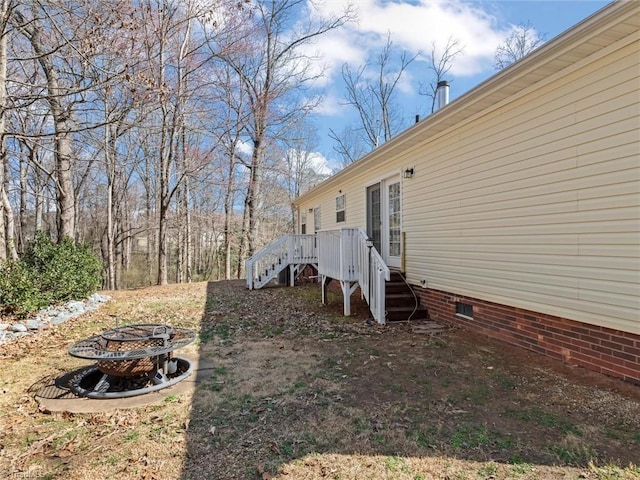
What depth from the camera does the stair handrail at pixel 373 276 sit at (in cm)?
624

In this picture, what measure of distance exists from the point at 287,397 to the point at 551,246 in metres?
3.52

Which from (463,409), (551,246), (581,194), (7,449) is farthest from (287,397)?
(581,194)

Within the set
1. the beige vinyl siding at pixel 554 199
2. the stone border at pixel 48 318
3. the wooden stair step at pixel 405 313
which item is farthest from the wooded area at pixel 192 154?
the wooden stair step at pixel 405 313

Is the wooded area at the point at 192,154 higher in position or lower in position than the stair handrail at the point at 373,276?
higher

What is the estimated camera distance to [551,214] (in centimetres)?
444

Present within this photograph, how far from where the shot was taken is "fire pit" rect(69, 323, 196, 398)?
370 centimetres

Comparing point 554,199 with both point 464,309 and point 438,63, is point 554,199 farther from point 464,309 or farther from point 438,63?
point 438,63

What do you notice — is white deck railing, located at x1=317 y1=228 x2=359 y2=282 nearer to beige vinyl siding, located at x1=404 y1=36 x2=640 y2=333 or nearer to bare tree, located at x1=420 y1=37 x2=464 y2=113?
beige vinyl siding, located at x1=404 y1=36 x2=640 y2=333

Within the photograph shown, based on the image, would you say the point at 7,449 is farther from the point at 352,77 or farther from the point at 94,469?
the point at 352,77

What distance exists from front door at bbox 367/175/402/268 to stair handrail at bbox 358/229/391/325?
4.74 ft

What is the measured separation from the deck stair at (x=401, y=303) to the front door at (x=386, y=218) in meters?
0.74

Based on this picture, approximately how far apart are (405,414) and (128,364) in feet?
9.07

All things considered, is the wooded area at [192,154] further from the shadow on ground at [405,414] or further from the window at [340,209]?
the shadow on ground at [405,414]

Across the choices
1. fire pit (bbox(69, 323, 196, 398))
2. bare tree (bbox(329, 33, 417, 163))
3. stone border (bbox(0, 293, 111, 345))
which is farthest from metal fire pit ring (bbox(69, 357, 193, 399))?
bare tree (bbox(329, 33, 417, 163))
